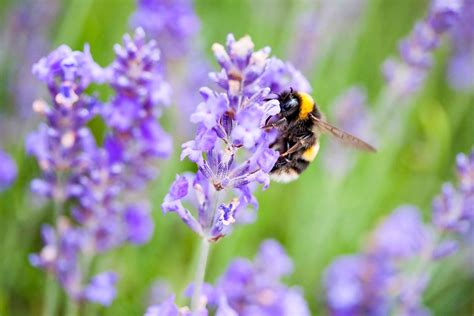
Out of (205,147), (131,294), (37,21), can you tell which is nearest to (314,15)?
(37,21)

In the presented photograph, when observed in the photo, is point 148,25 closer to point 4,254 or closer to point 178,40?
point 178,40

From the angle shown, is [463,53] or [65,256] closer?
[65,256]

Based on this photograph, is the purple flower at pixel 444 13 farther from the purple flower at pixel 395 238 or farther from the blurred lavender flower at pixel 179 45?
the blurred lavender flower at pixel 179 45

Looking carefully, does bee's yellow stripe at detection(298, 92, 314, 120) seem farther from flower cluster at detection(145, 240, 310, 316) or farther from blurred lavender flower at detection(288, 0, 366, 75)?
blurred lavender flower at detection(288, 0, 366, 75)

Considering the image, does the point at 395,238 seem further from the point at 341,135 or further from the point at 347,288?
the point at 341,135

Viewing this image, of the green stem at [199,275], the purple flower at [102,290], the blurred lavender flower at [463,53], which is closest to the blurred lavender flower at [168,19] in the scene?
the purple flower at [102,290]

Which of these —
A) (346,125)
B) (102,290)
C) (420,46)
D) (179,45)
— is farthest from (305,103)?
(346,125)

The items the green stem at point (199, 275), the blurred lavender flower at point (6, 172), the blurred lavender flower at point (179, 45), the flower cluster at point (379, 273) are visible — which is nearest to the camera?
the green stem at point (199, 275)
